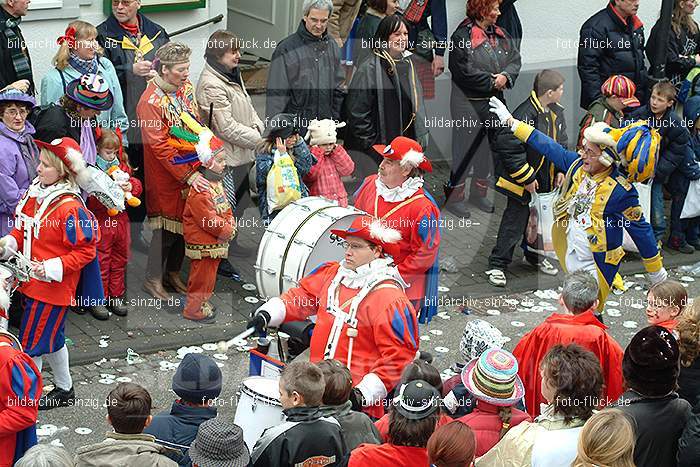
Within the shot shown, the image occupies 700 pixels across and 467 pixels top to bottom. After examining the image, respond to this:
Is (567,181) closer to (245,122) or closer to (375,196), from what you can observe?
(375,196)

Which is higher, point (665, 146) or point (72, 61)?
point (72, 61)

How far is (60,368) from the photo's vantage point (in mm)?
8367

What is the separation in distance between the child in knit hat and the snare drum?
3.58 metres

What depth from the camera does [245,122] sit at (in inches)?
419

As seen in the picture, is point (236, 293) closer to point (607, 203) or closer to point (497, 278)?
point (497, 278)

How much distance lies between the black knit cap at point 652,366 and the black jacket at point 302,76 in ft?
17.4

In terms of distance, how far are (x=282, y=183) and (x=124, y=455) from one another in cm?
436

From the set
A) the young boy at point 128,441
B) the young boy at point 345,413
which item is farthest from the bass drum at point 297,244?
the young boy at point 128,441

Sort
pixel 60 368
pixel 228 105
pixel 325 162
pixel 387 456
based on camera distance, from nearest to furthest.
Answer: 1. pixel 387 456
2. pixel 60 368
3. pixel 325 162
4. pixel 228 105

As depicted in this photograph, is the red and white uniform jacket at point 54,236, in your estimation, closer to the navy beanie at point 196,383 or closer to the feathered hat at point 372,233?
the feathered hat at point 372,233

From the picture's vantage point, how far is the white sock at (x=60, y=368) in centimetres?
831

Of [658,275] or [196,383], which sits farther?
[658,275]

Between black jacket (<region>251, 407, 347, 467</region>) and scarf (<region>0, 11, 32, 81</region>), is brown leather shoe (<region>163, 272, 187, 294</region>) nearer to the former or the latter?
scarf (<region>0, 11, 32, 81</region>)

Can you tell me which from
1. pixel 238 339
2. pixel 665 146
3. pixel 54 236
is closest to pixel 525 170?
pixel 665 146
